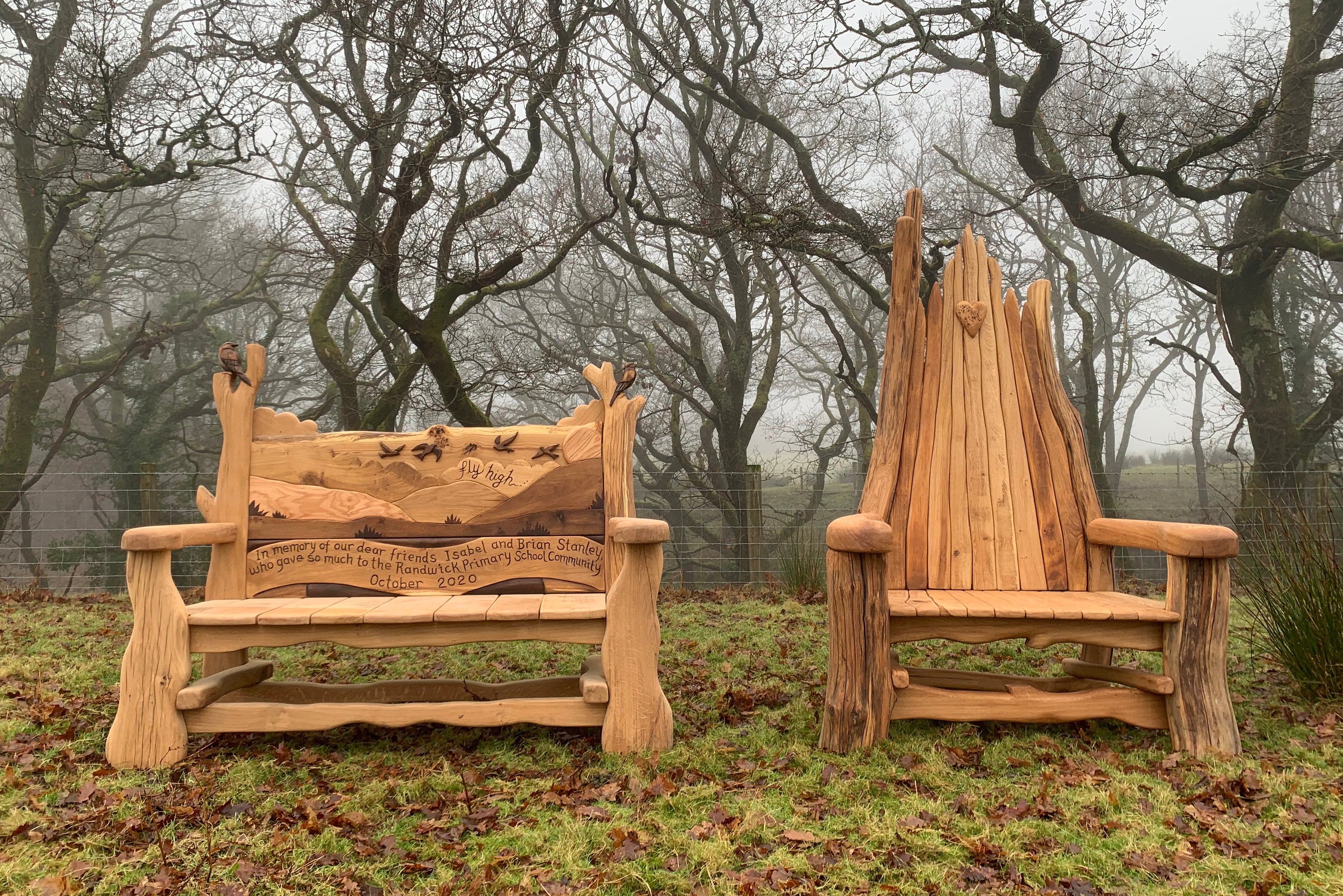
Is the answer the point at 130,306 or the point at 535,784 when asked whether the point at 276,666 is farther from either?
the point at 130,306

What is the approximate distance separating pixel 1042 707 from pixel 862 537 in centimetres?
81

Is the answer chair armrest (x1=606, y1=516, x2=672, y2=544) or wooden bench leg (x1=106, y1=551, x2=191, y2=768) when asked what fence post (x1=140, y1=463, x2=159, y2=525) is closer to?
wooden bench leg (x1=106, y1=551, x2=191, y2=768)

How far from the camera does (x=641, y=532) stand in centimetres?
253

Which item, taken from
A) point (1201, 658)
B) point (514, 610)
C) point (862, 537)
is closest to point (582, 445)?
point (514, 610)

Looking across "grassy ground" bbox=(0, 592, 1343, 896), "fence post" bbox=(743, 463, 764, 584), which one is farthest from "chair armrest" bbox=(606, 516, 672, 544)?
"fence post" bbox=(743, 463, 764, 584)

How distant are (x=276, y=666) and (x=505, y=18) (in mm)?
4307

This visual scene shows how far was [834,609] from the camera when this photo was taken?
103 inches

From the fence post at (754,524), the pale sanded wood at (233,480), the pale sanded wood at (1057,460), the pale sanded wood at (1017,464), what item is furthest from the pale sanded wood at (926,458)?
the fence post at (754,524)

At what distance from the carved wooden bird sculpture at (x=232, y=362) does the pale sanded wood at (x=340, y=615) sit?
1.00 metres

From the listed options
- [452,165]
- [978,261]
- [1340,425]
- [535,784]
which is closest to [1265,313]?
[1340,425]

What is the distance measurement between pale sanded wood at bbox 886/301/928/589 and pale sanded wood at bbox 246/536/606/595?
1.09m

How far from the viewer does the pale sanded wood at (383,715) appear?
2549mm

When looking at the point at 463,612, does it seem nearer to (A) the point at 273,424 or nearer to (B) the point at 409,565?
(B) the point at 409,565

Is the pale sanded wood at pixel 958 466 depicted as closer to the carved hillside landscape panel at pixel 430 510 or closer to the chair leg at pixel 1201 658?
the chair leg at pixel 1201 658
